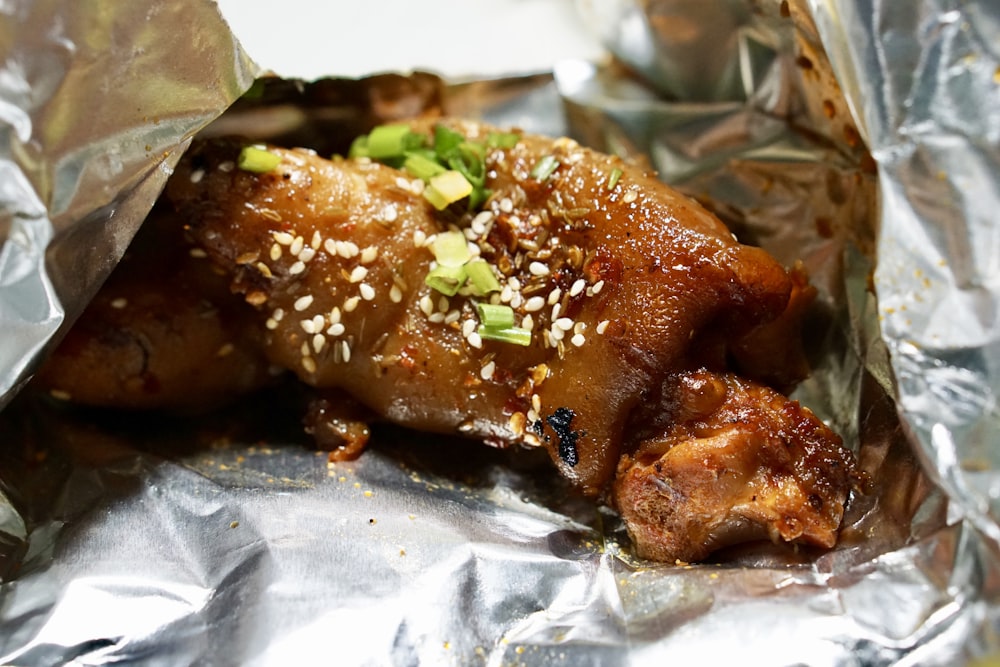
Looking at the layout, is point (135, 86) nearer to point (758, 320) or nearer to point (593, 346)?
point (593, 346)

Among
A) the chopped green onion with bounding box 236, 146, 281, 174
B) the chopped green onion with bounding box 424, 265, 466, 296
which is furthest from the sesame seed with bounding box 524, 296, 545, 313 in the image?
the chopped green onion with bounding box 236, 146, 281, 174

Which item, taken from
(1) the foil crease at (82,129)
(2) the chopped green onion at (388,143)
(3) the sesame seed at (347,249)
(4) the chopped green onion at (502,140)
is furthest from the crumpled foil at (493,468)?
(4) the chopped green onion at (502,140)

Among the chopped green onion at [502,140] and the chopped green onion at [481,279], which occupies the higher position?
the chopped green onion at [502,140]

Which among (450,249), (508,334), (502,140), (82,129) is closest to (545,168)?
(502,140)

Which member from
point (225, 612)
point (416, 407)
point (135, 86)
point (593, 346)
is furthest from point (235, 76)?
point (225, 612)

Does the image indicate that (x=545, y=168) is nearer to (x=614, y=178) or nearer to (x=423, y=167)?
(x=614, y=178)

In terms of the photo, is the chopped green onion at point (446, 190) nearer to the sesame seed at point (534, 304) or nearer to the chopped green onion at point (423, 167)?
the chopped green onion at point (423, 167)
